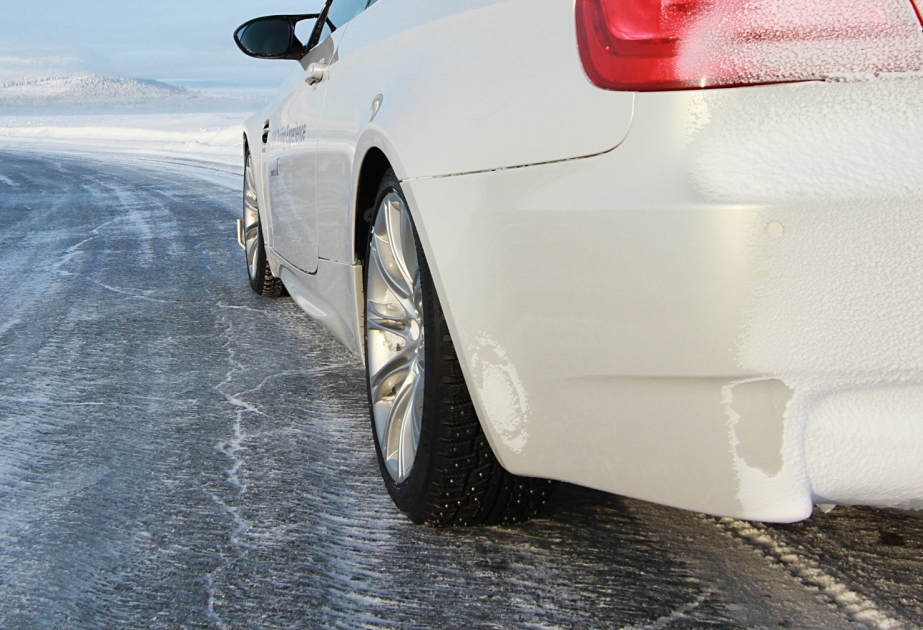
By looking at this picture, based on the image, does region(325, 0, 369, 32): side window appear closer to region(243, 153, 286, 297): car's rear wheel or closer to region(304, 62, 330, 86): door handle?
region(304, 62, 330, 86): door handle

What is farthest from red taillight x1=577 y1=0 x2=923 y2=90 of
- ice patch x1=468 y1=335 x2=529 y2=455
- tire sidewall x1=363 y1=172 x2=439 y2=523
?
tire sidewall x1=363 y1=172 x2=439 y2=523

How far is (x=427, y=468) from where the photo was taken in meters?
2.16

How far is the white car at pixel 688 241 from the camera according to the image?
1.42 m

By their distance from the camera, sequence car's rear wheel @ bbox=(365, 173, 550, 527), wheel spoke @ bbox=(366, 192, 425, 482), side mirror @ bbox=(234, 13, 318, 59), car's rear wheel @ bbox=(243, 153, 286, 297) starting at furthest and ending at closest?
car's rear wheel @ bbox=(243, 153, 286, 297), side mirror @ bbox=(234, 13, 318, 59), wheel spoke @ bbox=(366, 192, 425, 482), car's rear wheel @ bbox=(365, 173, 550, 527)

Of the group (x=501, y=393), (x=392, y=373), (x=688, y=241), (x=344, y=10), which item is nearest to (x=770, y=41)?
(x=688, y=241)

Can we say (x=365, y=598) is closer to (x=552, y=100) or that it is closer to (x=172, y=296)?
(x=552, y=100)

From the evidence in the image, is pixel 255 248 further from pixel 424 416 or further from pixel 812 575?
pixel 812 575

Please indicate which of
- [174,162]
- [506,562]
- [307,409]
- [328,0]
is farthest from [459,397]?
[174,162]

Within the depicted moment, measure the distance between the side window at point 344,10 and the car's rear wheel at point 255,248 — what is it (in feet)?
5.18

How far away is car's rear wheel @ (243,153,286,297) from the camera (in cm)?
521

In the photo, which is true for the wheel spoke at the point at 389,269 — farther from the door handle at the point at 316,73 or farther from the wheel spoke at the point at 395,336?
the door handle at the point at 316,73

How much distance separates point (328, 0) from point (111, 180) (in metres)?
12.4

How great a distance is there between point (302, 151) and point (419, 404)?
1.45m

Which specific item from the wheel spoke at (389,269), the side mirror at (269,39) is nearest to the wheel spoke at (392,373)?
the wheel spoke at (389,269)
